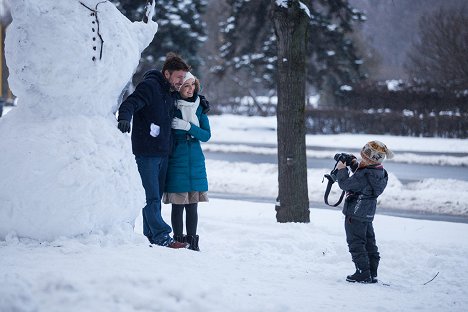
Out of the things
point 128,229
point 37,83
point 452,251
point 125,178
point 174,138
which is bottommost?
point 452,251

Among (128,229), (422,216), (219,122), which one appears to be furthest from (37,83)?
(219,122)

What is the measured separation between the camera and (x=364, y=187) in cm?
486

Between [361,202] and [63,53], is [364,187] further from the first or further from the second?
[63,53]

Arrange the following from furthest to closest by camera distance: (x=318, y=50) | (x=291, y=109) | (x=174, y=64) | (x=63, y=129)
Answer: (x=318, y=50)
(x=291, y=109)
(x=174, y=64)
(x=63, y=129)

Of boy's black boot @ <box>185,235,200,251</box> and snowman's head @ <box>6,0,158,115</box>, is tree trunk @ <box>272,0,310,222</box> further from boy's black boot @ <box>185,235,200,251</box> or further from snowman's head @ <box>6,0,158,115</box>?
snowman's head @ <box>6,0,158,115</box>

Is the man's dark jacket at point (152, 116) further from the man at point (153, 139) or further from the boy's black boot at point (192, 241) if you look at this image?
the boy's black boot at point (192, 241)

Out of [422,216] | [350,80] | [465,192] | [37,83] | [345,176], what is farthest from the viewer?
[350,80]

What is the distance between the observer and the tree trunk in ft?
23.0

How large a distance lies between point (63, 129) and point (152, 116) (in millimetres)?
983

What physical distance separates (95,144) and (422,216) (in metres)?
6.78

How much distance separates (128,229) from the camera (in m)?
4.24

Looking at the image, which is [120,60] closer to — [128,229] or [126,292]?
[128,229]

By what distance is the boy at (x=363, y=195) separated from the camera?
4828 mm

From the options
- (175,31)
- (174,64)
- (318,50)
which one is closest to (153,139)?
(174,64)
